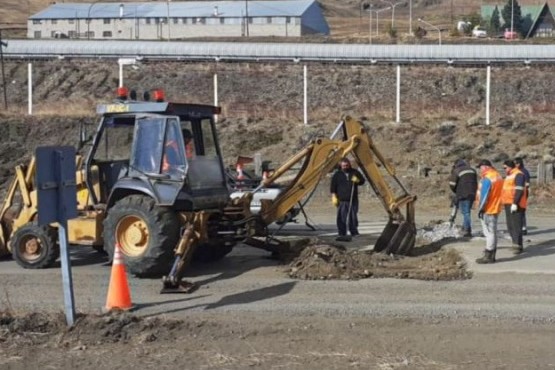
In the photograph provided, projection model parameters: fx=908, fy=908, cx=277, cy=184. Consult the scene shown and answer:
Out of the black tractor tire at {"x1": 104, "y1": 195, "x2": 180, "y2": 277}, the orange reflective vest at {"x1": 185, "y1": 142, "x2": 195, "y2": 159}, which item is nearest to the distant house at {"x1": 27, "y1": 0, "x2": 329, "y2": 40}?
the orange reflective vest at {"x1": 185, "y1": 142, "x2": 195, "y2": 159}

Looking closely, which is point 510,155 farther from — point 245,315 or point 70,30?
point 70,30

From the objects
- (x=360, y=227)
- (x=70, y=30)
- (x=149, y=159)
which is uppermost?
(x=70, y=30)

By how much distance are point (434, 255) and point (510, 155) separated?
18851 millimetres

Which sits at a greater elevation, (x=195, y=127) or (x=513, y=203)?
(x=195, y=127)

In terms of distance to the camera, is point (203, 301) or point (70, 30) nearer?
point (203, 301)

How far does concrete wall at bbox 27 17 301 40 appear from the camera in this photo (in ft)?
344

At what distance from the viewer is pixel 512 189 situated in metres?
16.3

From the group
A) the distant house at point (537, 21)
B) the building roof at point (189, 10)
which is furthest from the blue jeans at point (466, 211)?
the distant house at point (537, 21)

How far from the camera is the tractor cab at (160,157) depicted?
44.3ft

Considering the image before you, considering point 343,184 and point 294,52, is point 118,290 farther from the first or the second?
point 294,52

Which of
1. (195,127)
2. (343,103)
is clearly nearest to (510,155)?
(343,103)

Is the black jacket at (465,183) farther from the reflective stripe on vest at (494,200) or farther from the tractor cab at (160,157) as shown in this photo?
the tractor cab at (160,157)

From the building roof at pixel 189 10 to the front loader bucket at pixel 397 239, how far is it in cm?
9249

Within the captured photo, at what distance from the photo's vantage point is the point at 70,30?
11100 cm
